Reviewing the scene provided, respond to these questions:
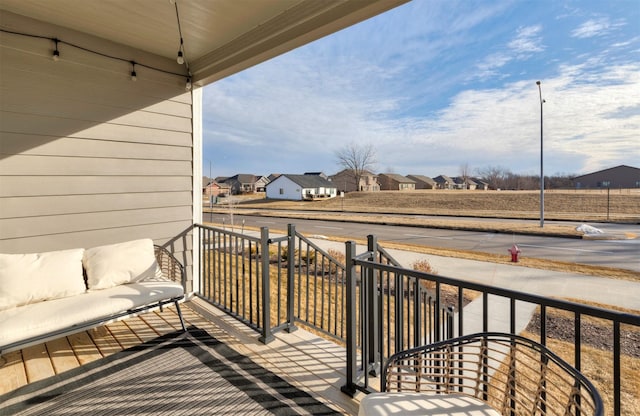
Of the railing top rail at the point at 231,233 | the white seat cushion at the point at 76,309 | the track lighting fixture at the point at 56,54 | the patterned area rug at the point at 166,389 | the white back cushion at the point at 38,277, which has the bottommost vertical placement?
the patterned area rug at the point at 166,389

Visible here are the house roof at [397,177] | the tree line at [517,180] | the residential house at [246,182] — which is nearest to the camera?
the tree line at [517,180]

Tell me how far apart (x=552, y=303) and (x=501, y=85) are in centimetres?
2631

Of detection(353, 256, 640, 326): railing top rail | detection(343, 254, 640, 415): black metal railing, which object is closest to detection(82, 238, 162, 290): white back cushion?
detection(343, 254, 640, 415): black metal railing

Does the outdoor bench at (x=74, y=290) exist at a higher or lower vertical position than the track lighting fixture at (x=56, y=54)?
lower

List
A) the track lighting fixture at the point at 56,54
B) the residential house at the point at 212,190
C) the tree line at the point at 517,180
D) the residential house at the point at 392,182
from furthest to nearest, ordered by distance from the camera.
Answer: the residential house at the point at 392,182
the tree line at the point at 517,180
the residential house at the point at 212,190
the track lighting fixture at the point at 56,54

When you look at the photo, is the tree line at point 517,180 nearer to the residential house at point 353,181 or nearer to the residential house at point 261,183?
the residential house at point 353,181

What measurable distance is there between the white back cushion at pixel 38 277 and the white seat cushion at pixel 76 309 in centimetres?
6

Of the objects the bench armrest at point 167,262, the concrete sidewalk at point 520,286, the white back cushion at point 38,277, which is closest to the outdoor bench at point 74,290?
the white back cushion at point 38,277

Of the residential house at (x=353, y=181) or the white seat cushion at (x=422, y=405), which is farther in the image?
the residential house at (x=353, y=181)

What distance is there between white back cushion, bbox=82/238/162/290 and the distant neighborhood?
18.9m

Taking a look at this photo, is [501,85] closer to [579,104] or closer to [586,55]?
[586,55]

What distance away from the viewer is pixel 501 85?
2220cm

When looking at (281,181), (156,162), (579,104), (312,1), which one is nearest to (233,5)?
(312,1)

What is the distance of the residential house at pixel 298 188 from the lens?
35.8 metres
